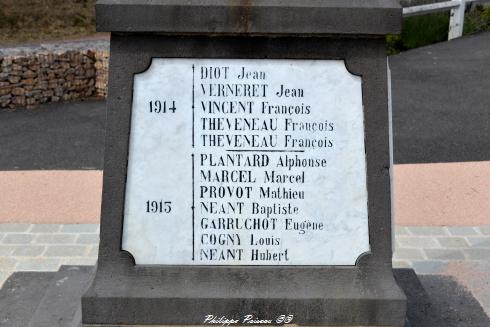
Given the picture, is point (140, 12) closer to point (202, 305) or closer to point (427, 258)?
point (202, 305)

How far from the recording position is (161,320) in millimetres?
3188

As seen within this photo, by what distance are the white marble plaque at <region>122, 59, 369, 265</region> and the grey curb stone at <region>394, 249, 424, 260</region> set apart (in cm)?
187

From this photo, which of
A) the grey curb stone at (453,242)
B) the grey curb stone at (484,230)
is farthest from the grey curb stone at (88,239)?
the grey curb stone at (484,230)

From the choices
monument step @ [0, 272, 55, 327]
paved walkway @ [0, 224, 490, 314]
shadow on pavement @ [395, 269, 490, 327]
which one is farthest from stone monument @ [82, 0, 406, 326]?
paved walkway @ [0, 224, 490, 314]

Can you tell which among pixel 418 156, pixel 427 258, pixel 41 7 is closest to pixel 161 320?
pixel 427 258

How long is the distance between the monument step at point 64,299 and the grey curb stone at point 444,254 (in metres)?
2.52

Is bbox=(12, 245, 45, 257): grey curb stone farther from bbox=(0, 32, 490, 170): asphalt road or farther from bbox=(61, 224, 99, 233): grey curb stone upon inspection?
bbox=(0, 32, 490, 170): asphalt road

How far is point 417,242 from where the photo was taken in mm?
5254

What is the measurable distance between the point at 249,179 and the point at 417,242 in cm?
253

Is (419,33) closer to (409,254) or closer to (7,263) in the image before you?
(409,254)

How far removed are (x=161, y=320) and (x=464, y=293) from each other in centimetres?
191

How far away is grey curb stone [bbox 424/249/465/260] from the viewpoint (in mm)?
4945

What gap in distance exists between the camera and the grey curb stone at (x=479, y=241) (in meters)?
5.17

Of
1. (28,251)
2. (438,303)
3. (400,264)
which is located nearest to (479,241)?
(400,264)
